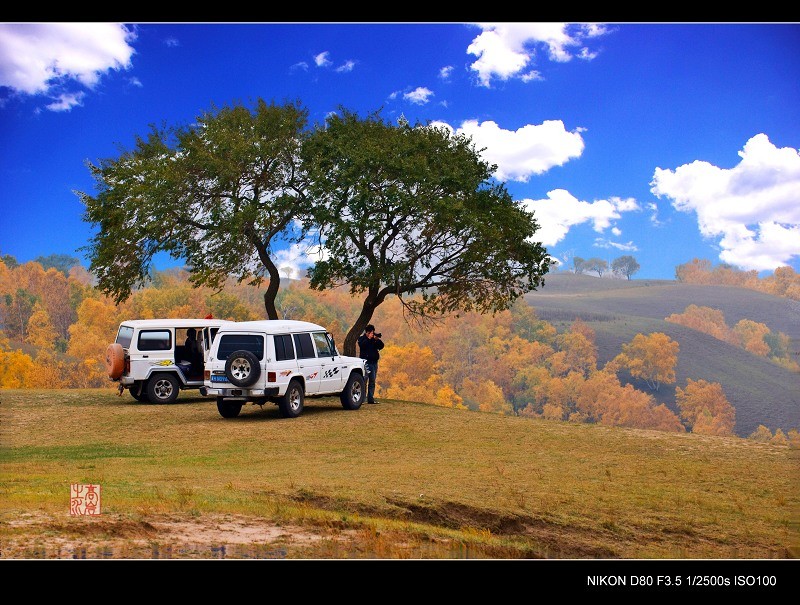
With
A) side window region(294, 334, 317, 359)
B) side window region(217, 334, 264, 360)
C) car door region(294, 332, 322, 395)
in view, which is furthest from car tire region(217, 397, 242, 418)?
side window region(294, 334, 317, 359)

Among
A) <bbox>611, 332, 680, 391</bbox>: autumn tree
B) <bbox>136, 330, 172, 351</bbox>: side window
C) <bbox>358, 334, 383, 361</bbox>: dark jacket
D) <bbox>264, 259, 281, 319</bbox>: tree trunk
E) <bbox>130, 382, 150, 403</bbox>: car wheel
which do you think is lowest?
<bbox>611, 332, 680, 391</bbox>: autumn tree

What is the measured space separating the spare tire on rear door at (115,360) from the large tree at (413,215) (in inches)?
399

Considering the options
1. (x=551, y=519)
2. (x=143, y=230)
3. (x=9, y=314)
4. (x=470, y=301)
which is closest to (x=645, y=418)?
(x=9, y=314)

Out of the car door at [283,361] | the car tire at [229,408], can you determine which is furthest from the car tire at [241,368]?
the car tire at [229,408]

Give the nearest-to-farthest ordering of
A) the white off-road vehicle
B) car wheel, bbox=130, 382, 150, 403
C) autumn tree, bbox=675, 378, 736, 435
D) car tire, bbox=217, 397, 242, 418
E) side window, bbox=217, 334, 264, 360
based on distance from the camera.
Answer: side window, bbox=217, 334, 264, 360 < car tire, bbox=217, 397, 242, 418 < the white off-road vehicle < car wheel, bbox=130, 382, 150, 403 < autumn tree, bbox=675, 378, 736, 435

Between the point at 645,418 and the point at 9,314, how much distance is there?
93646mm

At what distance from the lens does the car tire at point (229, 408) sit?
2422 centimetres

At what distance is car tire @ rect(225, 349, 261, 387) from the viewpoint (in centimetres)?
2252

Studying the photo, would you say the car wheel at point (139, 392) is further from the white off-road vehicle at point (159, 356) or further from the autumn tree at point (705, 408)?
the autumn tree at point (705, 408)

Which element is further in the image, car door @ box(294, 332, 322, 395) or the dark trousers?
the dark trousers

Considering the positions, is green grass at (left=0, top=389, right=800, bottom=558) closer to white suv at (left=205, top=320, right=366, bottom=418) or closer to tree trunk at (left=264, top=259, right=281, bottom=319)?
white suv at (left=205, top=320, right=366, bottom=418)

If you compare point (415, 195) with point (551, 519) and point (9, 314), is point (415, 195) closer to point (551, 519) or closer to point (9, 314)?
point (551, 519)

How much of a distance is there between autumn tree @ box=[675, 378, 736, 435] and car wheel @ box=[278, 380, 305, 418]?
11924 cm

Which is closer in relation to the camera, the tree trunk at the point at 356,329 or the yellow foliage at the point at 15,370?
the tree trunk at the point at 356,329
